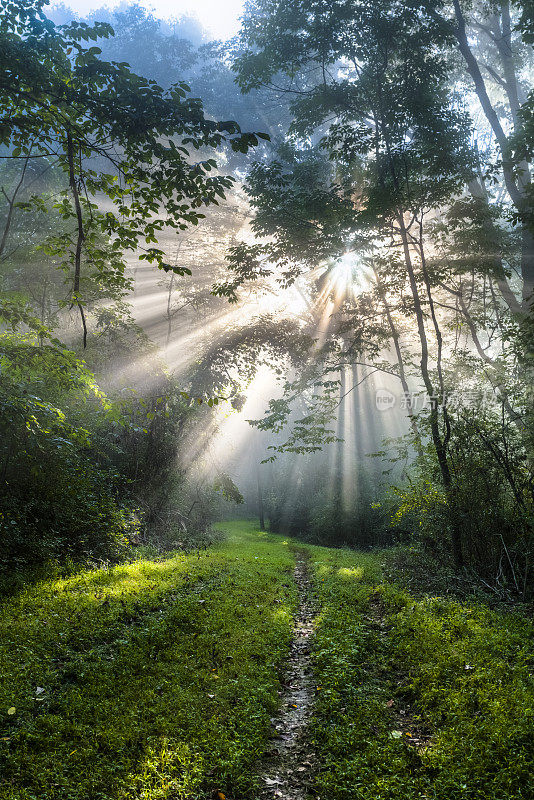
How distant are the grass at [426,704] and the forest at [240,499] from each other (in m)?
0.03

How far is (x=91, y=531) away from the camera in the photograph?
10477 mm

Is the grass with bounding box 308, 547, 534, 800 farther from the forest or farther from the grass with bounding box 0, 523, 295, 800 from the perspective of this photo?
the grass with bounding box 0, 523, 295, 800

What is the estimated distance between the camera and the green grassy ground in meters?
3.76

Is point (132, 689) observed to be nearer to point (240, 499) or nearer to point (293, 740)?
point (293, 740)

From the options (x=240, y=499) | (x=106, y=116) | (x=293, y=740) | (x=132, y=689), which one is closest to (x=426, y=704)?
(x=293, y=740)

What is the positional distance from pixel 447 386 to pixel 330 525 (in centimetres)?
1538

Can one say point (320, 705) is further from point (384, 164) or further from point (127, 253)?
point (127, 253)

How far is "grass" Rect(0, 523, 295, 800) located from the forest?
0.03 m

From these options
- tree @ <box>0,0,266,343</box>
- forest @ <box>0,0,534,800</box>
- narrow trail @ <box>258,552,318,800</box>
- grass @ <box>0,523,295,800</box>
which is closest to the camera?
grass @ <box>0,523,295,800</box>

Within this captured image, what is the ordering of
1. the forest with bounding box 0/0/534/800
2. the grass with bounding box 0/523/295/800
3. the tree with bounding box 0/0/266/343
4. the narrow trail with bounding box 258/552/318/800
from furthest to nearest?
the tree with bounding box 0/0/266/343 → the forest with bounding box 0/0/534/800 → the narrow trail with bounding box 258/552/318/800 → the grass with bounding box 0/523/295/800

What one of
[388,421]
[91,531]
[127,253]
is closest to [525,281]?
[91,531]

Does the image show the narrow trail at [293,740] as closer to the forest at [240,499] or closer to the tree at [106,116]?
the forest at [240,499]

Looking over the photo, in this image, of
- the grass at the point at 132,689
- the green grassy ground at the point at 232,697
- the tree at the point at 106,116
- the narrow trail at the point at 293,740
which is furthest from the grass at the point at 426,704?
the tree at the point at 106,116

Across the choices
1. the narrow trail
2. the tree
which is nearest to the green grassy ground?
the narrow trail
